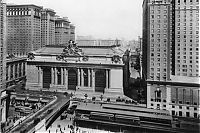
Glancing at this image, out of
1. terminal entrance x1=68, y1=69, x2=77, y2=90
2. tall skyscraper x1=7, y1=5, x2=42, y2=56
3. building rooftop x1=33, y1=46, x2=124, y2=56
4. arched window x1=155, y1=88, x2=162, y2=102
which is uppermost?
tall skyscraper x1=7, y1=5, x2=42, y2=56

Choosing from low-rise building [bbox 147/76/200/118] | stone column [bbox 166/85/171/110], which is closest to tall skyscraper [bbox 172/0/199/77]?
low-rise building [bbox 147/76/200/118]

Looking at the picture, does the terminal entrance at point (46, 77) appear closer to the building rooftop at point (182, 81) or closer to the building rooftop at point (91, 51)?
the building rooftop at point (91, 51)

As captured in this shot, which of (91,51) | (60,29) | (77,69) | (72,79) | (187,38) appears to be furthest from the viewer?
(60,29)

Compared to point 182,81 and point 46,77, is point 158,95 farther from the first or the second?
point 46,77

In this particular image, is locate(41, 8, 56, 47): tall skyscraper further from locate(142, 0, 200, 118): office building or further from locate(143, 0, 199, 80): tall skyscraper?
locate(142, 0, 200, 118): office building

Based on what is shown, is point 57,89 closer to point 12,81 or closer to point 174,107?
point 12,81

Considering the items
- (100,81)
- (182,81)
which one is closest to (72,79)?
(100,81)

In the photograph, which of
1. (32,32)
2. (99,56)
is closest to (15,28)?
(32,32)
